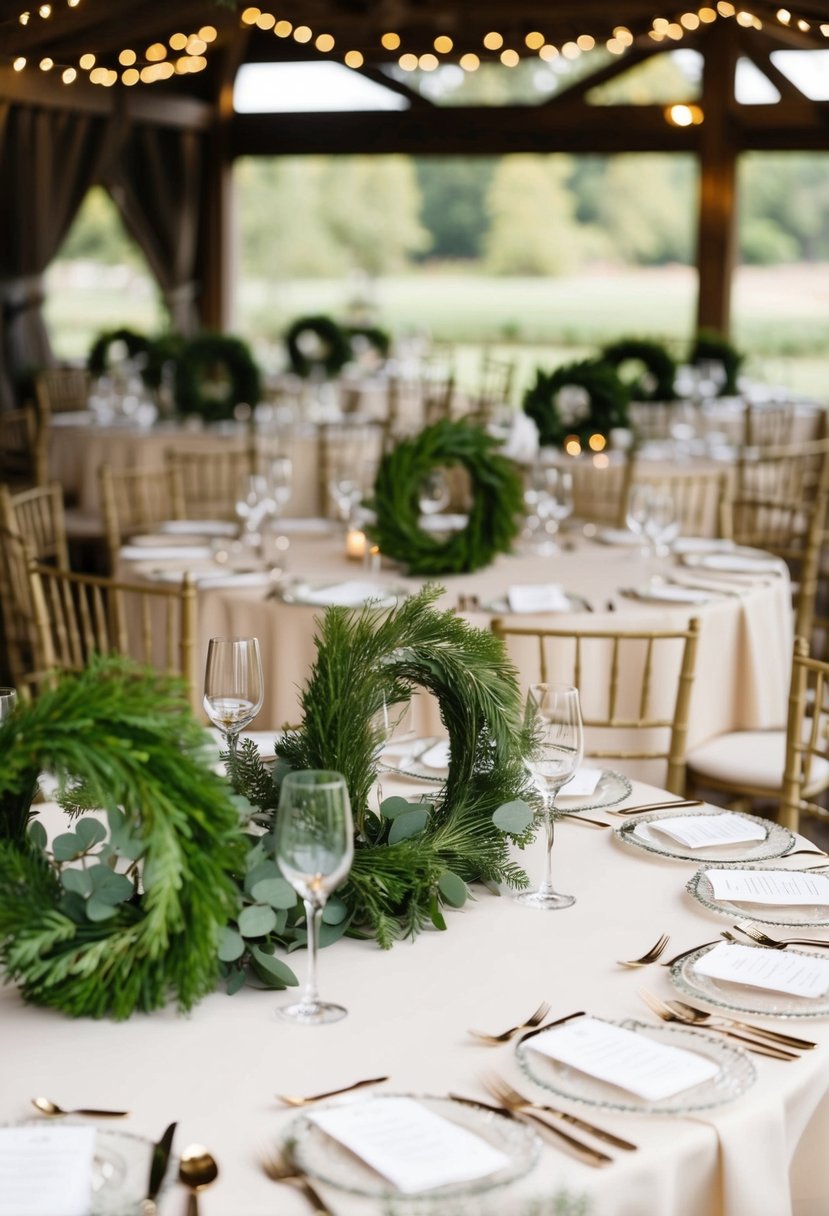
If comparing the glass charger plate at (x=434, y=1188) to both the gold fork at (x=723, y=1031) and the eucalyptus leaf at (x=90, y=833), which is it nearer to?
the gold fork at (x=723, y=1031)

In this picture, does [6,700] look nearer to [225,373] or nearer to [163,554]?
[163,554]

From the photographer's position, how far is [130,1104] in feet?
4.81

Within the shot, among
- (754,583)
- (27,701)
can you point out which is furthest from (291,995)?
(754,583)

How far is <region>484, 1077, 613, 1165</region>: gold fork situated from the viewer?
4.49 ft

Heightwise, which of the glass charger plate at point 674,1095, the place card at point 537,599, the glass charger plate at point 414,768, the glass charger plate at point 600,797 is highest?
the place card at point 537,599

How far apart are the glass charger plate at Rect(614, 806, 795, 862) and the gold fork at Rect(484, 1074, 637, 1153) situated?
0.72m

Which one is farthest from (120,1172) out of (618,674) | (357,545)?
(357,545)

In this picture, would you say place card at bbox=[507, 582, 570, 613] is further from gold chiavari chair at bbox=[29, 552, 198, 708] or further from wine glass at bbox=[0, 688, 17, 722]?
wine glass at bbox=[0, 688, 17, 722]

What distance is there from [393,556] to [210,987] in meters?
2.72

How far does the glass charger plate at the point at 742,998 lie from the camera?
1.67 m

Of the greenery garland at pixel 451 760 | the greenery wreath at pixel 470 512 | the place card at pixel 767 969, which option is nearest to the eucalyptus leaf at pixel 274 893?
the greenery garland at pixel 451 760

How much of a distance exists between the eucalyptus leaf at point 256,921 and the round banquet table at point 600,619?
2.12 m

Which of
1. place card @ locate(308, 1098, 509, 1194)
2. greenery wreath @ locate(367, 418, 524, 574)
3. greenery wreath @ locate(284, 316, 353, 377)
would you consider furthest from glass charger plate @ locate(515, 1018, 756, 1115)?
greenery wreath @ locate(284, 316, 353, 377)

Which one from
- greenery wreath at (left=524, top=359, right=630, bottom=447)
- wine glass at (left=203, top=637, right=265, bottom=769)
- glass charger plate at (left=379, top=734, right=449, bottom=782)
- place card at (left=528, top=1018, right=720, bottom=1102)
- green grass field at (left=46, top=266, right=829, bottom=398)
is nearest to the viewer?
place card at (left=528, top=1018, right=720, bottom=1102)
